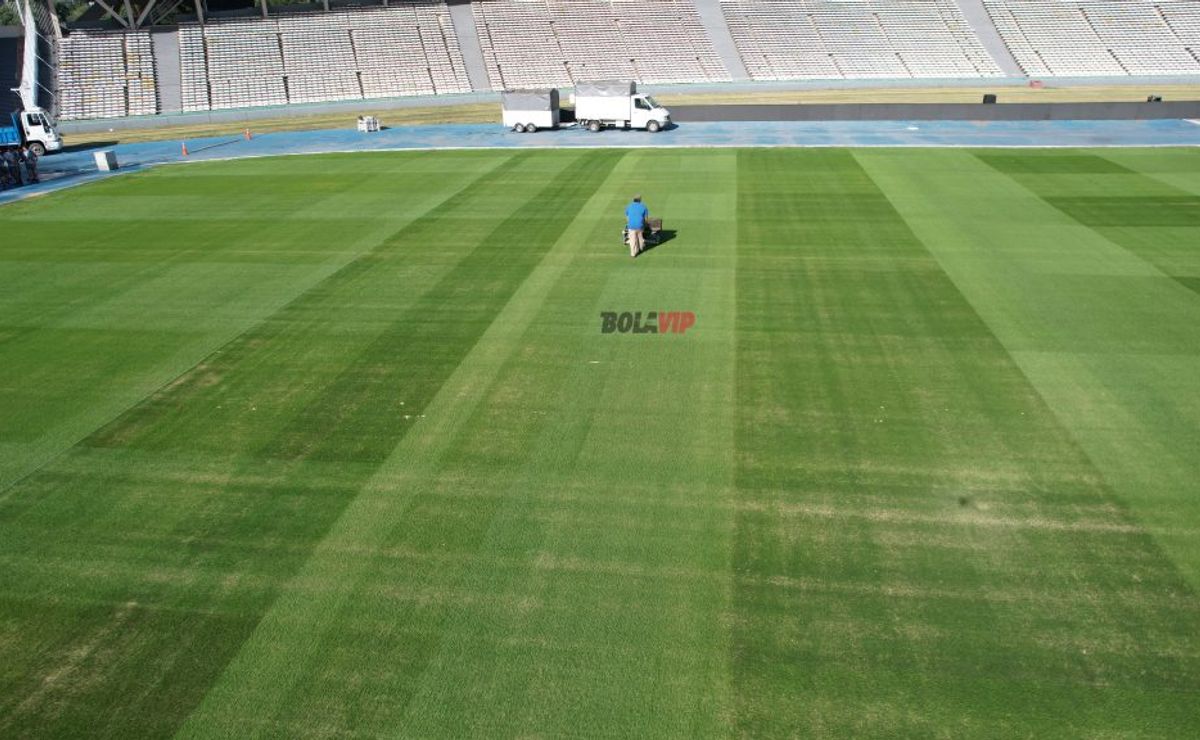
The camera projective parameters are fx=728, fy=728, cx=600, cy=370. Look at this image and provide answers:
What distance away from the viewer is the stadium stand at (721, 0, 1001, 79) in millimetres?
59344

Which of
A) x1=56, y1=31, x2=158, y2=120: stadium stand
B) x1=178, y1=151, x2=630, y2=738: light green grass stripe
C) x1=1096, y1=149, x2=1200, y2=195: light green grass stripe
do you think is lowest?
x1=178, y1=151, x2=630, y2=738: light green grass stripe

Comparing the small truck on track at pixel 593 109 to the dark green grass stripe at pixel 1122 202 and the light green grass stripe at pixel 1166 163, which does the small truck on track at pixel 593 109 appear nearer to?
the dark green grass stripe at pixel 1122 202

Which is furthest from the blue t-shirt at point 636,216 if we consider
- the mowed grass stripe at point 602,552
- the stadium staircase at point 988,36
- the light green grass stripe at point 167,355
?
the stadium staircase at point 988,36

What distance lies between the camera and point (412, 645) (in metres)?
7.70

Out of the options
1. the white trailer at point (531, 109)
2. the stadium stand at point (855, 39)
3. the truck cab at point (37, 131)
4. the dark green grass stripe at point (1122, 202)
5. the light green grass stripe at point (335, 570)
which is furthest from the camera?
the stadium stand at point (855, 39)

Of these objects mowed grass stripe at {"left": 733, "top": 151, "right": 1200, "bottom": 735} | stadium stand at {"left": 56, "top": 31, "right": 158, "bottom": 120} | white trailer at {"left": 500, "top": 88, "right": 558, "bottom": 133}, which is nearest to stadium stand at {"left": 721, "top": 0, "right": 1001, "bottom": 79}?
white trailer at {"left": 500, "top": 88, "right": 558, "bottom": 133}

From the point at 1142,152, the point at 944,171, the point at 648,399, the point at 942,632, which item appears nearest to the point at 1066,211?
the point at 944,171

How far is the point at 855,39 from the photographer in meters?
61.7

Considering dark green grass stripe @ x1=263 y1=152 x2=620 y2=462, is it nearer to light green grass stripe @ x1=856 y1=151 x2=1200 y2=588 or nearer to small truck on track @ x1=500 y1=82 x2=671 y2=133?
light green grass stripe @ x1=856 y1=151 x2=1200 y2=588

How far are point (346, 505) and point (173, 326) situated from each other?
8.98m

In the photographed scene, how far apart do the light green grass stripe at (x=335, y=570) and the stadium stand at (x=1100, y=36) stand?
6340 centimetres

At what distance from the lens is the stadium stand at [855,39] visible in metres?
59.3

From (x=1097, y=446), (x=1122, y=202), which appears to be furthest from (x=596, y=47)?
(x=1097, y=446)

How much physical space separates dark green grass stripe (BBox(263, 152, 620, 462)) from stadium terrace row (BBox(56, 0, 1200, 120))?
4360 centimetres
